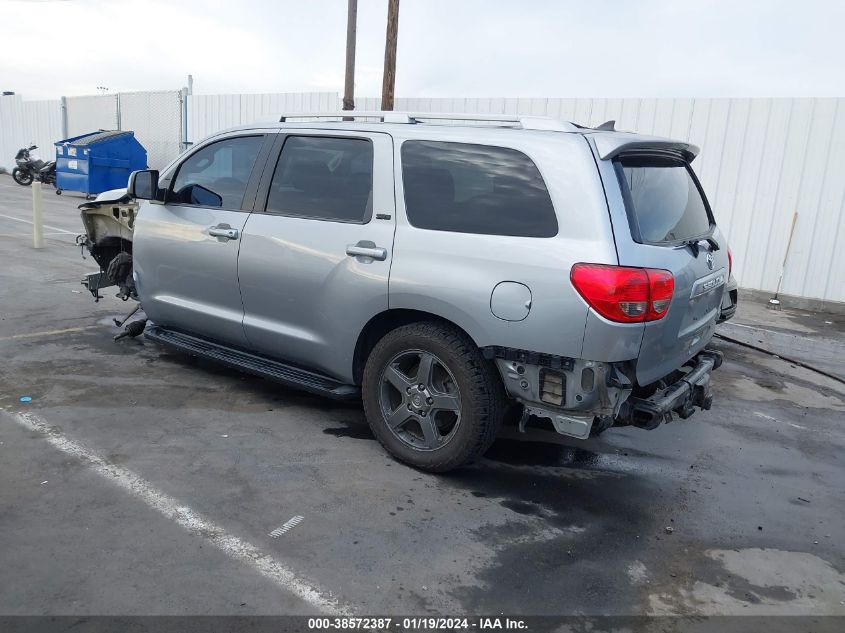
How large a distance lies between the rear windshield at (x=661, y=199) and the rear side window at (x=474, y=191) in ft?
1.45

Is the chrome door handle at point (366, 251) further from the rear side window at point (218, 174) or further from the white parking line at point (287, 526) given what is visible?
the white parking line at point (287, 526)

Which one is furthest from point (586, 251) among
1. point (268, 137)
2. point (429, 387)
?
point (268, 137)

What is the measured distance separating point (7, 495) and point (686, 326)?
3.63 m

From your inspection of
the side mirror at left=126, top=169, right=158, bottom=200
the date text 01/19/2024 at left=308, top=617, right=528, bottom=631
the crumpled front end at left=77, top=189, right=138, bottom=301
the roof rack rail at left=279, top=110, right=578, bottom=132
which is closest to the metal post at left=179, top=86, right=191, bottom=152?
the crumpled front end at left=77, top=189, right=138, bottom=301

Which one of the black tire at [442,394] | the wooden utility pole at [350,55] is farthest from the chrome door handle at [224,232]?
the wooden utility pole at [350,55]

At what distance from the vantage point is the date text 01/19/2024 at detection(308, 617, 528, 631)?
9.10 feet

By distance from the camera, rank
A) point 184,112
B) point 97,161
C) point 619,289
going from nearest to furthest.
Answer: point 619,289 → point 97,161 → point 184,112

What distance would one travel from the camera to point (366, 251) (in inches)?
162

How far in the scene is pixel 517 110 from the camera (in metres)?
12.5

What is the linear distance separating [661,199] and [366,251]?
1.70 m

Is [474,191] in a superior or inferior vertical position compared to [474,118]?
inferior

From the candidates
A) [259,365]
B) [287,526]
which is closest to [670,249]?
[287,526]

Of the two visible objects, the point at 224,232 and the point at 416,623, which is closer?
the point at 416,623

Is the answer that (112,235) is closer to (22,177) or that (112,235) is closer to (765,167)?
(765,167)
